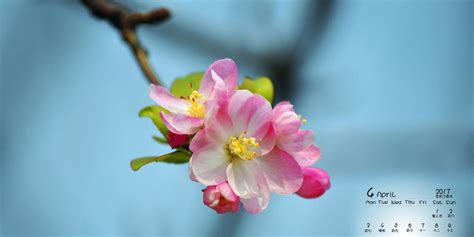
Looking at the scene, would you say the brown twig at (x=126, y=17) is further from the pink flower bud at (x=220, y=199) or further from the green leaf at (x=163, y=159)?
the pink flower bud at (x=220, y=199)

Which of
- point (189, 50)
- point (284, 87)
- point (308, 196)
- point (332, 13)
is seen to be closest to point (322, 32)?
point (332, 13)

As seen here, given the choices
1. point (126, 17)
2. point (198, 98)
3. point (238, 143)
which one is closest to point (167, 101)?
point (198, 98)

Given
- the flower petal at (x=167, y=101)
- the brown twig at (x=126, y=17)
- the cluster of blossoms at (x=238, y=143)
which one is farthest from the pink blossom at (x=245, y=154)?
the brown twig at (x=126, y=17)

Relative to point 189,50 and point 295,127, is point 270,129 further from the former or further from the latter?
point 189,50

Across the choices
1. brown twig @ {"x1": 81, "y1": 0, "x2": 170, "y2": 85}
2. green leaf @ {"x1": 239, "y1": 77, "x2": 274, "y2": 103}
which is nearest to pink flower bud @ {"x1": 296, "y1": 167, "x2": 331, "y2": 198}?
green leaf @ {"x1": 239, "y1": 77, "x2": 274, "y2": 103}

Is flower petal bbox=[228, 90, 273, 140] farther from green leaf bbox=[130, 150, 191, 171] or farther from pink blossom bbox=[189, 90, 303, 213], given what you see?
green leaf bbox=[130, 150, 191, 171]

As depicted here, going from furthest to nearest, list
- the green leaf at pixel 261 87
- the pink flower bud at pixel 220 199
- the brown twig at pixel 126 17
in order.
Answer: the brown twig at pixel 126 17, the green leaf at pixel 261 87, the pink flower bud at pixel 220 199
